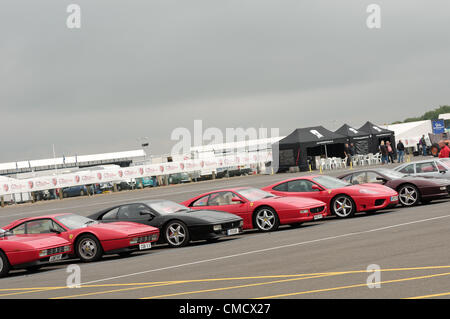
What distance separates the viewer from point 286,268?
9.38 metres

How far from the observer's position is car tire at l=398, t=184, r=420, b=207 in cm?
1880

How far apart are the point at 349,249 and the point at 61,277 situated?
5.33 m

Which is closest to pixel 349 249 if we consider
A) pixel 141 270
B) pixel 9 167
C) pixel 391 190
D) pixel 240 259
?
pixel 240 259

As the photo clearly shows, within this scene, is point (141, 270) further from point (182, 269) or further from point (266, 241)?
point (266, 241)

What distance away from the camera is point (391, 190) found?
58.6 ft

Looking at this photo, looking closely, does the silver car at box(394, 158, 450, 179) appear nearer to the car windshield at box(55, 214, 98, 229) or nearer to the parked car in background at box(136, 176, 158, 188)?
the car windshield at box(55, 214, 98, 229)

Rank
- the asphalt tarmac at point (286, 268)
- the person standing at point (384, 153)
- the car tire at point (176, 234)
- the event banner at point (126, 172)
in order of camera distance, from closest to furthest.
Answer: the asphalt tarmac at point (286, 268) < the car tire at point (176, 234) < the event banner at point (126, 172) < the person standing at point (384, 153)

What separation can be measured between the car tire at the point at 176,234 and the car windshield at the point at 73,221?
177cm

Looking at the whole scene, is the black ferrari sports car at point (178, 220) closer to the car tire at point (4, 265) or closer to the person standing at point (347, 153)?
the car tire at point (4, 265)

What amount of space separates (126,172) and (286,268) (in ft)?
131

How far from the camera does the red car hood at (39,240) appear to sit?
13.2m

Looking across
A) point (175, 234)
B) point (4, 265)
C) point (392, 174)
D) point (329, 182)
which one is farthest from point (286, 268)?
point (392, 174)

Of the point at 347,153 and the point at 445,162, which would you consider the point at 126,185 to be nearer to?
the point at 347,153

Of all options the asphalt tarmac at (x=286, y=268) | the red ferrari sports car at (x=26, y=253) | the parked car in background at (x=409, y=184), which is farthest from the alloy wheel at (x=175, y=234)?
the parked car in background at (x=409, y=184)
